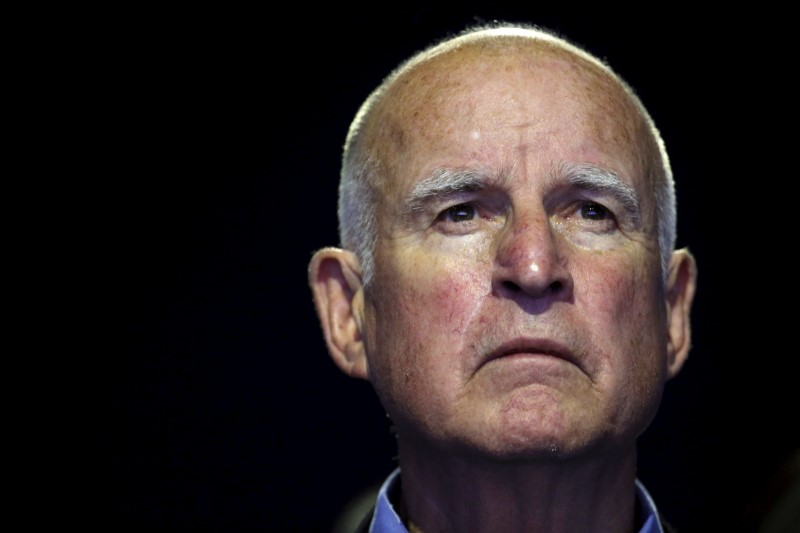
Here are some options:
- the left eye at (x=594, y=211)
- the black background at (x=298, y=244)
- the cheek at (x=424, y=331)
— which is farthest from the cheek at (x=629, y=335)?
the black background at (x=298, y=244)

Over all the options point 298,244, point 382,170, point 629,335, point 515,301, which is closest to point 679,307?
point 629,335

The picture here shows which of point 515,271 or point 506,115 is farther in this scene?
point 506,115

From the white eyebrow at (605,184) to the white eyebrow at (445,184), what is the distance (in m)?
0.16

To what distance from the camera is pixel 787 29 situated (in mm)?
3533

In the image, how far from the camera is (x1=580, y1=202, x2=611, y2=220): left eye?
261 cm

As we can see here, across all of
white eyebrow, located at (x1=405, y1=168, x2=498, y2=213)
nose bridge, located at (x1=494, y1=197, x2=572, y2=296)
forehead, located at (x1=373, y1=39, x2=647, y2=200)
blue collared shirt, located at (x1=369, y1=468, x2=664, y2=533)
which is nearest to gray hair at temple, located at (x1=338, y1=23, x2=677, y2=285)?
forehead, located at (x1=373, y1=39, x2=647, y2=200)

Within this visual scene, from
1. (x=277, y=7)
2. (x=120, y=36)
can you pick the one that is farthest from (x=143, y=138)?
(x=277, y=7)

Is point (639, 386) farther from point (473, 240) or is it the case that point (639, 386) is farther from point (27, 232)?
point (27, 232)

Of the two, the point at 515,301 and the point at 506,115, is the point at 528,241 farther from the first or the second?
the point at 506,115

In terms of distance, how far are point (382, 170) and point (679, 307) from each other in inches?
29.4

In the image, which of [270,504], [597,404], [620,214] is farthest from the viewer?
[270,504]

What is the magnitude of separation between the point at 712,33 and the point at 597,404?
1.50 m

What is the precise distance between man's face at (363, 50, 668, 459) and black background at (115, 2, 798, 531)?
2.60 ft

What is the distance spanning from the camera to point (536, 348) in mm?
2418
